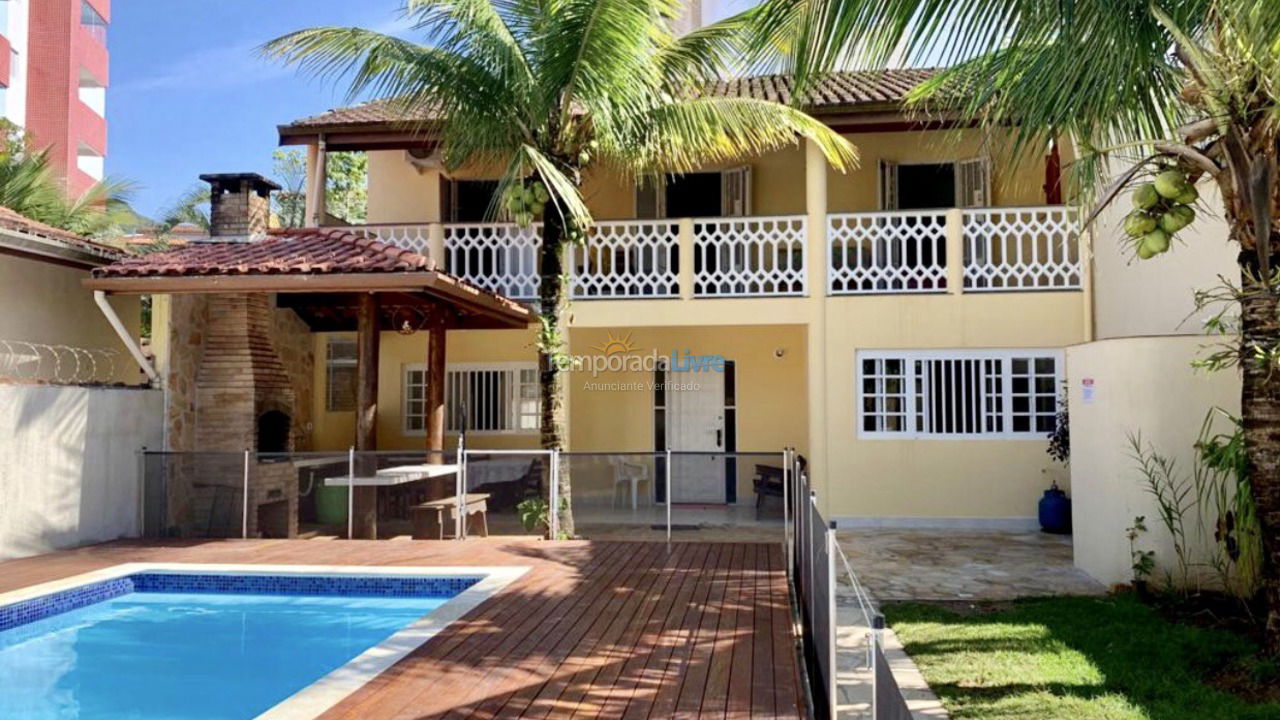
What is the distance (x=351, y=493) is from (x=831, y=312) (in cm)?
677

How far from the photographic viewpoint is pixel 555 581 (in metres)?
7.32

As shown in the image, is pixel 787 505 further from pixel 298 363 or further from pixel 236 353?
pixel 298 363

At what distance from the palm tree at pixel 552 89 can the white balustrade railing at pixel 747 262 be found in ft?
7.75

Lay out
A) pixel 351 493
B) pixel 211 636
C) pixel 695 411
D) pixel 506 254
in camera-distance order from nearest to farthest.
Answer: pixel 211 636 → pixel 351 493 → pixel 506 254 → pixel 695 411

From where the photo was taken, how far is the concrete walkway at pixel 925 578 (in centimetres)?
568

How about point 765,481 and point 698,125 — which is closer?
point 698,125

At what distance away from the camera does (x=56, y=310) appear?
1022 cm

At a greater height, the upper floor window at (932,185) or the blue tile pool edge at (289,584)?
the upper floor window at (932,185)

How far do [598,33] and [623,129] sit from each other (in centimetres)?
114

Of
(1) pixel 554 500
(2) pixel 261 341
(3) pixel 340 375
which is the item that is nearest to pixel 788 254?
(1) pixel 554 500

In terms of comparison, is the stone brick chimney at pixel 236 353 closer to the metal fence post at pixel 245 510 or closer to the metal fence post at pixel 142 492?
the metal fence post at pixel 142 492

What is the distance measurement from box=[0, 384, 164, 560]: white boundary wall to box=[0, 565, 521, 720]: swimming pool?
1481 millimetres

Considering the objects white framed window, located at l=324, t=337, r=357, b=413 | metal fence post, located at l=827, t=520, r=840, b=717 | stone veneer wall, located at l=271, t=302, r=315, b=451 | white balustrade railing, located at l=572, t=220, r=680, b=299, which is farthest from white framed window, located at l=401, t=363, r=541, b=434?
metal fence post, located at l=827, t=520, r=840, b=717

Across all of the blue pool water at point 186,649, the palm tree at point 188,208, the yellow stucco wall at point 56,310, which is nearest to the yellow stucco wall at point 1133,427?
the blue pool water at point 186,649
